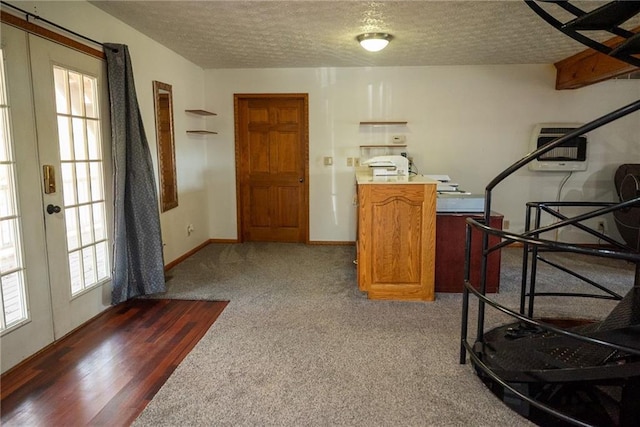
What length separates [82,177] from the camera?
2.91m

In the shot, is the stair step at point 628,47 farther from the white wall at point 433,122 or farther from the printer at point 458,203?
the white wall at point 433,122

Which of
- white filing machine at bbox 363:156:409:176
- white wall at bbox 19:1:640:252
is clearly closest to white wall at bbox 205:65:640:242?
white wall at bbox 19:1:640:252

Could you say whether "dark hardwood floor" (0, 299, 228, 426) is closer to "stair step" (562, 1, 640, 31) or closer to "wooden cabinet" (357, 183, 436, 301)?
"wooden cabinet" (357, 183, 436, 301)

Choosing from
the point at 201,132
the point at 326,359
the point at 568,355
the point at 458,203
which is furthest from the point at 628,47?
the point at 201,132

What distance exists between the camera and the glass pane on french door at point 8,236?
2.24m

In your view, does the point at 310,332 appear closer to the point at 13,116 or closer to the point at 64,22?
the point at 13,116

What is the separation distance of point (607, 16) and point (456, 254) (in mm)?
2088

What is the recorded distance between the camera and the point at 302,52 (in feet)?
14.4

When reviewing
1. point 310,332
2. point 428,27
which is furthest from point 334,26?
point 310,332

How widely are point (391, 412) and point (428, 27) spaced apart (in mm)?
3076

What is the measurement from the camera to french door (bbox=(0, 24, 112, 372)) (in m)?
2.29

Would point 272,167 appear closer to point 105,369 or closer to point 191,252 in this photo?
point 191,252

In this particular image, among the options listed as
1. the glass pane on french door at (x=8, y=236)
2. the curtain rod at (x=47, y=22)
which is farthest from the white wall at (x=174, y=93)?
the glass pane on french door at (x=8, y=236)

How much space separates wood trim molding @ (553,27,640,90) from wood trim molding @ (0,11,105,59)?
437 centimetres
